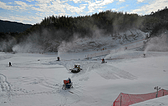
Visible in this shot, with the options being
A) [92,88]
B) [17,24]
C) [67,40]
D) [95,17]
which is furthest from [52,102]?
[17,24]

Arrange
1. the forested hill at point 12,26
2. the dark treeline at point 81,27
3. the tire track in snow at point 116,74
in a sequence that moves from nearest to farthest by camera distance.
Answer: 1. the tire track in snow at point 116,74
2. the dark treeline at point 81,27
3. the forested hill at point 12,26

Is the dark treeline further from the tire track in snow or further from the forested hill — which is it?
the forested hill

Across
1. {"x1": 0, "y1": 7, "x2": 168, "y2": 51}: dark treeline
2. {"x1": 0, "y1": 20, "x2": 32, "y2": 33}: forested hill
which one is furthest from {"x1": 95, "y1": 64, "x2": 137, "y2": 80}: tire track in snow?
{"x1": 0, "y1": 20, "x2": 32, "y2": 33}: forested hill

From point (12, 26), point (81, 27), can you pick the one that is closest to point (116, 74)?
point (81, 27)

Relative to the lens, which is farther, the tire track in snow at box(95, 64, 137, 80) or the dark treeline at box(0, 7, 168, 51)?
the dark treeline at box(0, 7, 168, 51)

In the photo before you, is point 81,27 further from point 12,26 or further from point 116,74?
point 12,26

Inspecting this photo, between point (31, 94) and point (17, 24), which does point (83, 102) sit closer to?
point (31, 94)

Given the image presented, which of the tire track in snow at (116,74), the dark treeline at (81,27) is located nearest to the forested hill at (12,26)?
the dark treeline at (81,27)

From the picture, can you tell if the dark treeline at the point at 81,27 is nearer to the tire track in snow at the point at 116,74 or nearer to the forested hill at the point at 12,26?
the tire track in snow at the point at 116,74

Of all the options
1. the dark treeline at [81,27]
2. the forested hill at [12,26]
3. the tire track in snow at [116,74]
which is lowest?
the tire track in snow at [116,74]

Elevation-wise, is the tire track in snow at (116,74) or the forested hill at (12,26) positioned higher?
the forested hill at (12,26)

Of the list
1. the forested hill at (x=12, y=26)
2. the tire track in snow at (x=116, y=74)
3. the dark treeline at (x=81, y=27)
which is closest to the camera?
the tire track in snow at (x=116, y=74)

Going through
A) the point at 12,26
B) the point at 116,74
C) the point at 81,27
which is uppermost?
the point at 12,26

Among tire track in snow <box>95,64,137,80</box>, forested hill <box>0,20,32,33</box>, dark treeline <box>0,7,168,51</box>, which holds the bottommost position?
tire track in snow <box>95,64,137,80</box>
